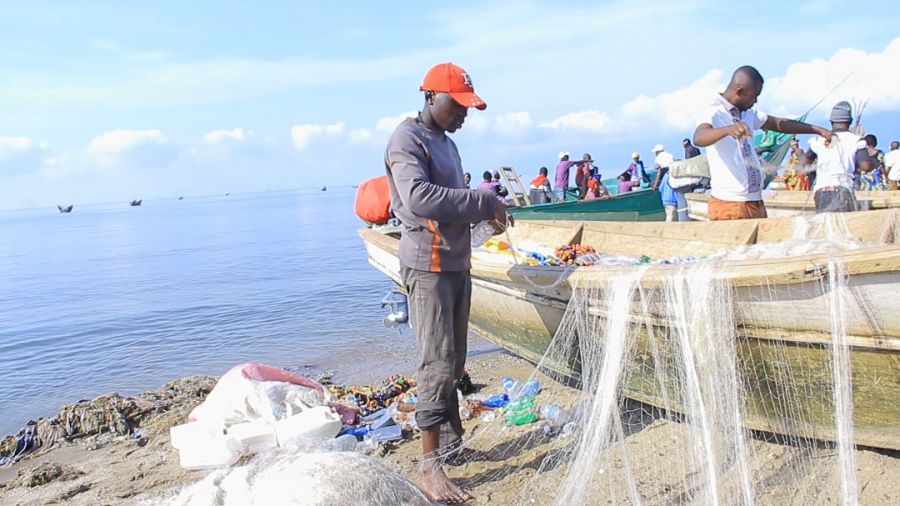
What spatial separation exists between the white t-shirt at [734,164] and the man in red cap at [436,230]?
1.98 m

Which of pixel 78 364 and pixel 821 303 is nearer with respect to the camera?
pixel 821 303

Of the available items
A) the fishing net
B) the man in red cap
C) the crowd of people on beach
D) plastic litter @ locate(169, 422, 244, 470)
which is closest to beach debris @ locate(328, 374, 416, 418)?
plastic litter @ locate(169, 422, 244, 470)

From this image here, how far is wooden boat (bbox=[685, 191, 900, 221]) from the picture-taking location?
7184 millimetres

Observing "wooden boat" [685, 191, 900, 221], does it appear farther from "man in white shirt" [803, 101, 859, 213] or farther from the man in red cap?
the man in red cap

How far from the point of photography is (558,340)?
4195 millimetres

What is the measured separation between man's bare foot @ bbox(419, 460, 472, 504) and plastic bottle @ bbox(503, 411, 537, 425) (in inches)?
42.0

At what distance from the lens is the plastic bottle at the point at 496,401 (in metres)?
5.08

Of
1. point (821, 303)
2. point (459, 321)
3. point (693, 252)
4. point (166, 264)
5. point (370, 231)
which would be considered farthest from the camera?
point (166, 264)

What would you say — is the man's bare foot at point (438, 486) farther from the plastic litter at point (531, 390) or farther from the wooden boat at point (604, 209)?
the wooden boat at point (604, 209)

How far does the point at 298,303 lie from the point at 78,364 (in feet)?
14.9

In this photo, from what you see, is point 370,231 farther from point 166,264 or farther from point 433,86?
point 166,264

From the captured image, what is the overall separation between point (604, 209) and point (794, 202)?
442 centimetres

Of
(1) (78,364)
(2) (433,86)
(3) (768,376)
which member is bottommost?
(1) (78,364)

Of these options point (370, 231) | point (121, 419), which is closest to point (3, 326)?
point (121, 419)
